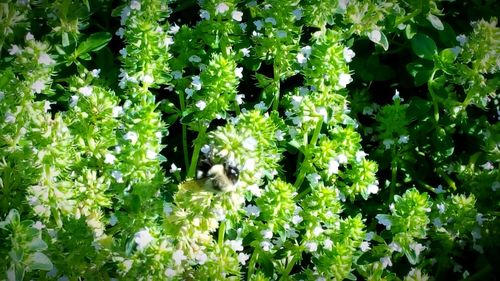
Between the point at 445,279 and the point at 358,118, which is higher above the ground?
the point at 358,118

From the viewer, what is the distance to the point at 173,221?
197cm

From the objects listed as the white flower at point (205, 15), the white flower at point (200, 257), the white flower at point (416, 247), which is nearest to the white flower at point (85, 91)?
the white flower at point (205, 15)

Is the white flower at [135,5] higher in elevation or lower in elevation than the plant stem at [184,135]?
higher

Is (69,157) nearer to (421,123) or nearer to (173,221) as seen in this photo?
(173,221)

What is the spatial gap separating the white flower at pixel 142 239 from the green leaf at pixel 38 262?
0.27 meters

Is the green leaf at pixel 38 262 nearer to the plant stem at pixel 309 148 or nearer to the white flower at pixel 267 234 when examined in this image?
the white flower at pixel 267 234

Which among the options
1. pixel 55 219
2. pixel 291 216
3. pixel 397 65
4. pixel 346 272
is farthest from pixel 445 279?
pixel 55 219

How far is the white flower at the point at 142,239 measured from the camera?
76.5 inches

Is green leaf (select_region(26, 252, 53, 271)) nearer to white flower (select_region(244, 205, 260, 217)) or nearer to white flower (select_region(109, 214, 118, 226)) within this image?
white flower (select_region(109, 214, 118, 226))

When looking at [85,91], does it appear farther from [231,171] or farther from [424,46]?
[424,46]

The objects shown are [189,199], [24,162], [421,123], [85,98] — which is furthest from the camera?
[421,123]

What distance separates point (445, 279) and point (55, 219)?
60.5 inches

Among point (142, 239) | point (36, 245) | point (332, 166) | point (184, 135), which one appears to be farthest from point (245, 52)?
point (36, 245)

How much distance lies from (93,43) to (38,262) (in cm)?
103
